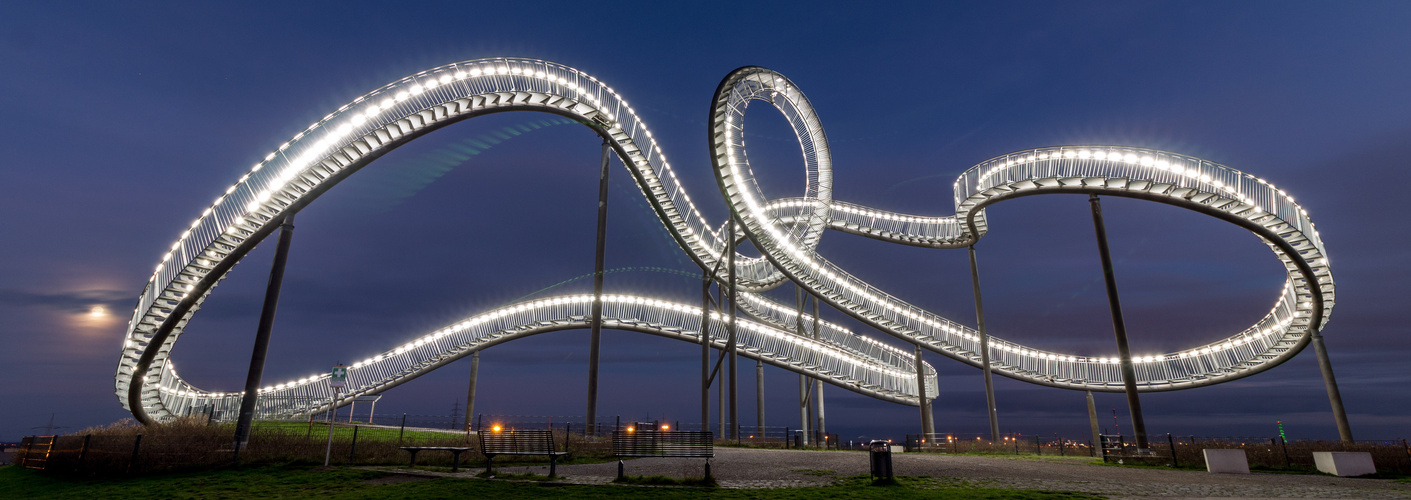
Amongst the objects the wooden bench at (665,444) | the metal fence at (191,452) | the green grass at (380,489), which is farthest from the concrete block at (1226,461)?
the metal fence at (191,452)

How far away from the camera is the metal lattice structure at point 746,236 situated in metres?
20.2

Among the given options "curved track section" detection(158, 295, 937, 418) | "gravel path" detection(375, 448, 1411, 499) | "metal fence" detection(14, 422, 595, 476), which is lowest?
"gravel path" detection(375, 448, 1411, 499)

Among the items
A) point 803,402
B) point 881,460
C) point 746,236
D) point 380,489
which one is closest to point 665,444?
point 881,460

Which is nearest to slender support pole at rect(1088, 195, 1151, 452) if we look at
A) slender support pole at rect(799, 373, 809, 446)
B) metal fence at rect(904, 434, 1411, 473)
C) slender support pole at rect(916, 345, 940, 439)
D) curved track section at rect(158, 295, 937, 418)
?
metal fence at rect(904, 434, 1411, 473)

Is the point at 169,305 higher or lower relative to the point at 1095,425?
higher

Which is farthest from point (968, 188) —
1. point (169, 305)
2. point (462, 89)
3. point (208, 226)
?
point (169, 305)

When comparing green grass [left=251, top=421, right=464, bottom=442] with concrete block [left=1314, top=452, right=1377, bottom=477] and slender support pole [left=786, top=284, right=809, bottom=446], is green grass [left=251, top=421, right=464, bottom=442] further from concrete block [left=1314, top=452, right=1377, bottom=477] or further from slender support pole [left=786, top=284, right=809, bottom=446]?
concrete block [left=1314, top=452, right=1377, bottom=477]

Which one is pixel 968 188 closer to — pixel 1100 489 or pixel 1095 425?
pixel 1095 425

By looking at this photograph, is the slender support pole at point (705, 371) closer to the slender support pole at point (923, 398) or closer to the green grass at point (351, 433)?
the green grass at point (351, 433)

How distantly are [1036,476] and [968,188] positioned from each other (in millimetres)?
16171

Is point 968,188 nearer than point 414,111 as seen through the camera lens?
No

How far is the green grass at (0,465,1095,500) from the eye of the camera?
10.2 meters

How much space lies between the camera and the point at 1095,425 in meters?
32.5

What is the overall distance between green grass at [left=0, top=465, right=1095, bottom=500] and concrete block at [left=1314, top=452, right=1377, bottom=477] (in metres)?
11.1
